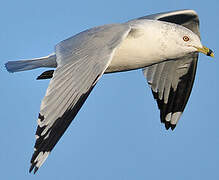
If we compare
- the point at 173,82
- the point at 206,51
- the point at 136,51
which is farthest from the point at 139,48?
the point at 173,82

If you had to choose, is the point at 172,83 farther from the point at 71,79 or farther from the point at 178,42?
the point at 71,79

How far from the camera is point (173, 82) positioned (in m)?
7.82

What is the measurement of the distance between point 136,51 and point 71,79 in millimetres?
1212

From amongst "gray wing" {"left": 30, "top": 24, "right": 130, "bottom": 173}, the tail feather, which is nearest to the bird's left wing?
the tail feather

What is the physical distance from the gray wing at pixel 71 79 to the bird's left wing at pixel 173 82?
159 centimetres

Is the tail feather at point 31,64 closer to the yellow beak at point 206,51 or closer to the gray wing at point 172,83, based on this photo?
the gray wing at point 172,83

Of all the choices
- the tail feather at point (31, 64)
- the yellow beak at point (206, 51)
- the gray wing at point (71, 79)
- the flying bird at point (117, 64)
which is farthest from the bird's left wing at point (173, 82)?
the gray wing at point (71, 79)

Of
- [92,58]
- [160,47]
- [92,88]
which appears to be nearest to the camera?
[92,88]

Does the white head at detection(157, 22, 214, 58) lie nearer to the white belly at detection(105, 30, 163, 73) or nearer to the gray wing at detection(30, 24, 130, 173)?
the white belly at detection(105, 30, 163, 73)

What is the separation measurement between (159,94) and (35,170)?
3.31 meters

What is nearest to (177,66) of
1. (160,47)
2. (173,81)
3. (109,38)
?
(173,81)

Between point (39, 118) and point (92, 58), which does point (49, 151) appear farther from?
point (92, 58)

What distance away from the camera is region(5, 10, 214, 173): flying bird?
4.98 meters

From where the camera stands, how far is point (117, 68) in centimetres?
647
